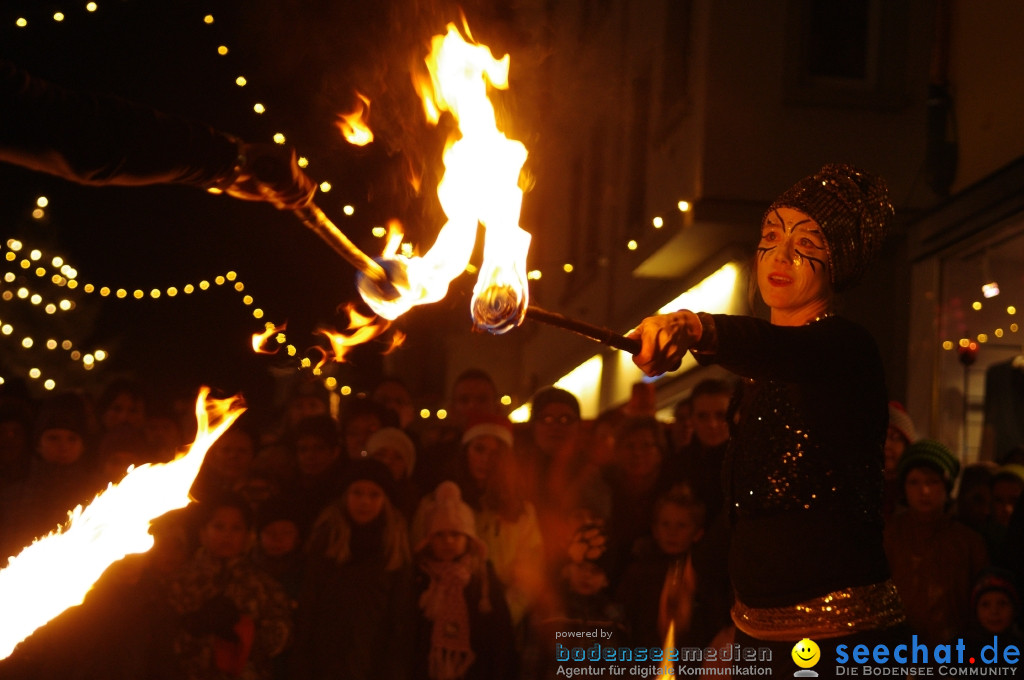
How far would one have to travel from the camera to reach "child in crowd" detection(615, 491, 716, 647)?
588 cm

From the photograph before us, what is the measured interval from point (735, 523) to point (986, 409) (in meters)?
6.75

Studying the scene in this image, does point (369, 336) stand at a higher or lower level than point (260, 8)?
lower

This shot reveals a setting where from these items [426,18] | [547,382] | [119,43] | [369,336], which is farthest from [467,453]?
[547,382]

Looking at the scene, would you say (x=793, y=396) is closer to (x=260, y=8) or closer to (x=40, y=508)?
(x=40, y=508)

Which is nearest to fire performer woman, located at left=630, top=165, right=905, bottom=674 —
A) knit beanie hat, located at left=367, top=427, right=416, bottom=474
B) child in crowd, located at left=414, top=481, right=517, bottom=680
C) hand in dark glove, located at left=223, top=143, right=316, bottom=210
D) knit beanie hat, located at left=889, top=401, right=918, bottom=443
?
hand in dark glove, located at left=223, top=143, right=316, bottom=210

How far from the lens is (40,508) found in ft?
22.6

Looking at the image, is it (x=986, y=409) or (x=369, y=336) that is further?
(x=986, y=409)

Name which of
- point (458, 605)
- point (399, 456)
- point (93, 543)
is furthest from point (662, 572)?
point (93, 543)

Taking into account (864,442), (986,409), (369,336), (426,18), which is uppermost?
(426,18)

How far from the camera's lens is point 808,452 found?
3.66 m

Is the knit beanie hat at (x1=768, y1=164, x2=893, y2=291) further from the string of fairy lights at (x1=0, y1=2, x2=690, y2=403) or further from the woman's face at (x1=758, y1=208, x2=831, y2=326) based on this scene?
the string of fairy lights at (x1=0, y1=2, x2=690, y2=403)

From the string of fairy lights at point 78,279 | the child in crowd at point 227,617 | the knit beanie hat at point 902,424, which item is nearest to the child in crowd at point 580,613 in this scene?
the child in crowd at point 227,617

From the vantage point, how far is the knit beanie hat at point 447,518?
21.6ft

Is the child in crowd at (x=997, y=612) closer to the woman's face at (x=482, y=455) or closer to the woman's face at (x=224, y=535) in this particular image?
the woman's face at (x=482, y=455)
